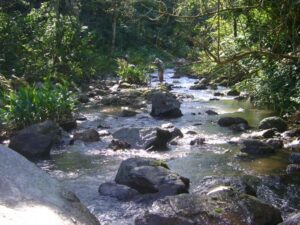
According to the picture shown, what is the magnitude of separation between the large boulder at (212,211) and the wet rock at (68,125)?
19.9 feet

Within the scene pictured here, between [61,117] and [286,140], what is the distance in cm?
502

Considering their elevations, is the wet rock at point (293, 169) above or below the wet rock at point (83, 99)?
above

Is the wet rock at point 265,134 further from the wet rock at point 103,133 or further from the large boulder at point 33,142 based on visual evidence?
the large boulder at point 33,142

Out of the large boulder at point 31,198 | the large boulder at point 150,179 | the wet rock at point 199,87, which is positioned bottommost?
the wet rock at point 199,87

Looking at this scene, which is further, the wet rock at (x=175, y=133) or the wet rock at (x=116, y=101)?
the wet rock at (x=116, y=101)

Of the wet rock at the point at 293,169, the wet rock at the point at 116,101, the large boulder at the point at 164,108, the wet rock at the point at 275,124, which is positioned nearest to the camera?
the wet rock at the point at 293,169

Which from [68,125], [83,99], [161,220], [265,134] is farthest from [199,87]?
[161,220]

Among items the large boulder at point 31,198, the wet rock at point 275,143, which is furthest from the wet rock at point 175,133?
the large boulder at point 31,198

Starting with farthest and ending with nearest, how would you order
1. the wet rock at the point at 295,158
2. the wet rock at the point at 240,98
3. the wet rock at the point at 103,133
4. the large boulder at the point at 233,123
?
the wet rock at the point at 240,98, the large boulder at the point at 233,123, the wet rock at the point at 103,133, the wet rock at the point at 295,158

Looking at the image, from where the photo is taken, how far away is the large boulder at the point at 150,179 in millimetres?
6195

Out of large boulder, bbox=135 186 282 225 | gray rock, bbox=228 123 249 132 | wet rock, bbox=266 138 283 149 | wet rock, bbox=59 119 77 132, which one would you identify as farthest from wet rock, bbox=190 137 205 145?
large boulder, bbox=135 186 282 225

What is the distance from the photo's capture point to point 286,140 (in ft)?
30.8

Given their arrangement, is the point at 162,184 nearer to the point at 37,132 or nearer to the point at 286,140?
the point at 37,132

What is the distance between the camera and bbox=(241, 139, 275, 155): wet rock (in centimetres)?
846
